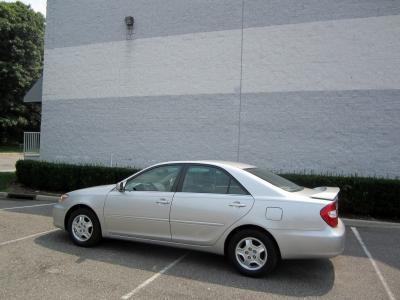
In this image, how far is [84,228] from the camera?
5.94 m

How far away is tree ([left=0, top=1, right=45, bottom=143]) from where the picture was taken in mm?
35688

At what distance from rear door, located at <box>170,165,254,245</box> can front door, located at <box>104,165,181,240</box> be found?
0.17 meters

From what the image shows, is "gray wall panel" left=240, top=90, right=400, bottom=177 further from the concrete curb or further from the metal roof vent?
the concrete curb

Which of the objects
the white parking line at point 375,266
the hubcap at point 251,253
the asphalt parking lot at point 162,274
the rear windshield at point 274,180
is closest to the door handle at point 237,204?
the hubcap at point 251,253

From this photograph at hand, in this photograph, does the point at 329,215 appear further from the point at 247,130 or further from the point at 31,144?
the point at 31,144

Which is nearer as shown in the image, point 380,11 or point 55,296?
point 55,296

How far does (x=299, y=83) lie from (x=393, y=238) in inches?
212

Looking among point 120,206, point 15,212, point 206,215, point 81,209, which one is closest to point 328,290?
point 206,215

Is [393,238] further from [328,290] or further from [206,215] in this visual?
[206,215]

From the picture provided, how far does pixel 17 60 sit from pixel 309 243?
3880 cm

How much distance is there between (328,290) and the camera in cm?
447

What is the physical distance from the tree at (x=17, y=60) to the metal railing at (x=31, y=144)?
22.9m

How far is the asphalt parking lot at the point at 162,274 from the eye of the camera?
427 cm

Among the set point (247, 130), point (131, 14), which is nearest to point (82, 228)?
point (247, 130)
